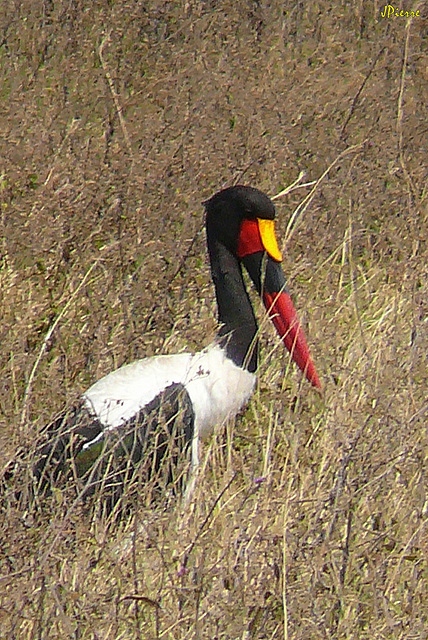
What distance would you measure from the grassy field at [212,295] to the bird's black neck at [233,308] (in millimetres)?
174

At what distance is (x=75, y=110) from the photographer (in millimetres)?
5004

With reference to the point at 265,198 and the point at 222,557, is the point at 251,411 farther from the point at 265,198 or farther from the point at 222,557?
the point at 222,557

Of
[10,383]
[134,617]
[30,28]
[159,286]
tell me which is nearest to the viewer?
[134,617]

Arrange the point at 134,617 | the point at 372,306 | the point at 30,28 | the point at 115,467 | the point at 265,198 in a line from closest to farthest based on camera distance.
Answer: the point at 134,617
the point at 115,467
the point at 265,198
the point at 372,306
the point at 30,28

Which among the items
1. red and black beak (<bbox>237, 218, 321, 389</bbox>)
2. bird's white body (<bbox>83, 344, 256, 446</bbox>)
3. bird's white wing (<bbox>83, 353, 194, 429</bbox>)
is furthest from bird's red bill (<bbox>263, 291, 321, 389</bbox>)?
bird's white wing (<bbox>83, 353, 194, 429</bbox>)

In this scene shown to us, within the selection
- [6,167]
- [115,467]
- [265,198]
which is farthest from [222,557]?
[6,167]

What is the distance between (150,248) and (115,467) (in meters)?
1.42

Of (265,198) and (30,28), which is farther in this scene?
(30,28)

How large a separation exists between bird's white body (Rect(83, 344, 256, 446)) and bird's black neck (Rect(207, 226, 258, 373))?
41 millimetres

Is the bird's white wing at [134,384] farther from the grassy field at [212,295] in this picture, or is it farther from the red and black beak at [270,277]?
the red and black beak at [270,277]

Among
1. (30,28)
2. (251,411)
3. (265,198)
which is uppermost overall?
(30,28)

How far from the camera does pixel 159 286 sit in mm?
4082

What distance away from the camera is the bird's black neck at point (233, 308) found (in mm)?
3621

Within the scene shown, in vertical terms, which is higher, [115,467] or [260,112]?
[260,112]
